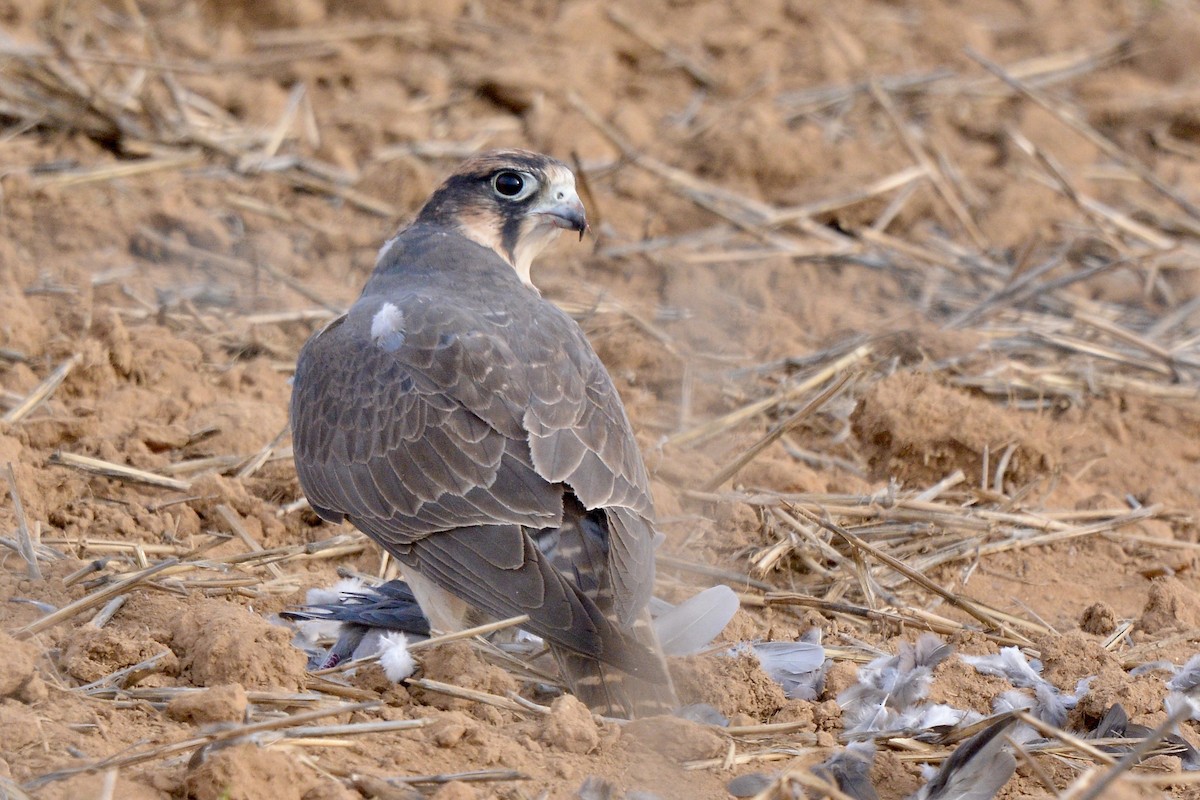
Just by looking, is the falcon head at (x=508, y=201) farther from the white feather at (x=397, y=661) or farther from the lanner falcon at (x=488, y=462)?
the white feather at (x=397, y=661)

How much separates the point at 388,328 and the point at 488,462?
0.60m

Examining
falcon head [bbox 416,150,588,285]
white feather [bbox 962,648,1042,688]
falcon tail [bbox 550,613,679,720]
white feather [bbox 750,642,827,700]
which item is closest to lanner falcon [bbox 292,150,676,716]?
falcon tail [bbox 550,613,679,720]

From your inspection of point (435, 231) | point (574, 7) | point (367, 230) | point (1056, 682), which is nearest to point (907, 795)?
point (1056, 682)

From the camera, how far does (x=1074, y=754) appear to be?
3.56 m

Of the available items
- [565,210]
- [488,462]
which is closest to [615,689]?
[488,462]

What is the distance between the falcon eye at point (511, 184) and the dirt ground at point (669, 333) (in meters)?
1.07

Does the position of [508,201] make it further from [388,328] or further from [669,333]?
[669,333]

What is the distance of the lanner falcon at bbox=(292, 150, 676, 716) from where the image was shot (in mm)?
3719

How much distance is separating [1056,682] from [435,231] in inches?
93.9

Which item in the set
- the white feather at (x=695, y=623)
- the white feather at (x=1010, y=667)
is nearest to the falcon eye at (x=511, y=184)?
the white feather at (x=695, y=623)

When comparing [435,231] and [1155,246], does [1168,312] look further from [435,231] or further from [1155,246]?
[435,231]

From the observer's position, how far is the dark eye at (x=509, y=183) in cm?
479

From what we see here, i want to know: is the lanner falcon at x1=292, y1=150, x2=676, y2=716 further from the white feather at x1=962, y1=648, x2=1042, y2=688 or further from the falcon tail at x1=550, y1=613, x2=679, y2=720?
the white feather at x1=962, y1=648, x2=1042, y2=688

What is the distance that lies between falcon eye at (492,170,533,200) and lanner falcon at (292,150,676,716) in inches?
10.0
